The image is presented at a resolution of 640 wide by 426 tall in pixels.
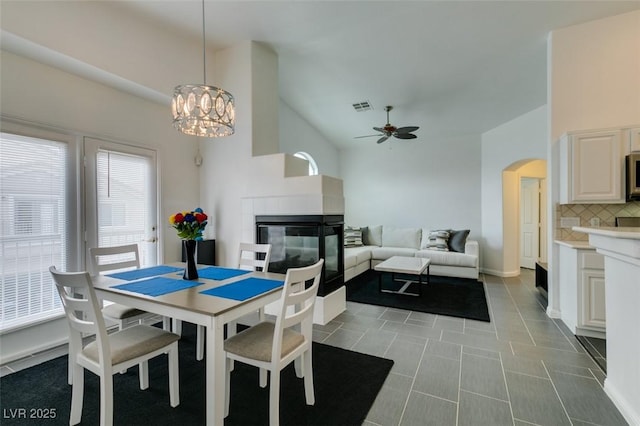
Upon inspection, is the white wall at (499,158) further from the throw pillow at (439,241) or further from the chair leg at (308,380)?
the chair leg at (308,380)

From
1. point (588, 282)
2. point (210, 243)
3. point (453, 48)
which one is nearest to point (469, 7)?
point (453, 48)

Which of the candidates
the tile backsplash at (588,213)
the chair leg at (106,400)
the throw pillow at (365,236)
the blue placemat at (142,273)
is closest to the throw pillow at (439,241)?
the throw pillow at (365,236)

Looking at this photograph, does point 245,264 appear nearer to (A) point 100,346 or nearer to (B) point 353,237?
(A) point 100,346

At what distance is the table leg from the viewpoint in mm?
1446

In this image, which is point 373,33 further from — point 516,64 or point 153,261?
point 153,261


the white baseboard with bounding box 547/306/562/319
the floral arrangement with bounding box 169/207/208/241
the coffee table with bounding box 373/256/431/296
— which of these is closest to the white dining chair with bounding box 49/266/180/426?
the floral arrangement with bounding box 169/207/208/241

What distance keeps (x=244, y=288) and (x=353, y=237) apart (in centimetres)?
468

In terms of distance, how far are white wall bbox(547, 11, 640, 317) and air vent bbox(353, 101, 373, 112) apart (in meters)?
2.49

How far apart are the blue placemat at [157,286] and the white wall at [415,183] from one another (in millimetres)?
5648

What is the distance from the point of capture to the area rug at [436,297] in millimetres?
3602

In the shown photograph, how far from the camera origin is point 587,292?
2.74 metres

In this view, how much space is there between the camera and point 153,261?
11.6 ft

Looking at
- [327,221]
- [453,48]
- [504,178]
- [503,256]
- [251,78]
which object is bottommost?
[503,256]

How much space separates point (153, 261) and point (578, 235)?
5020 millimetres
